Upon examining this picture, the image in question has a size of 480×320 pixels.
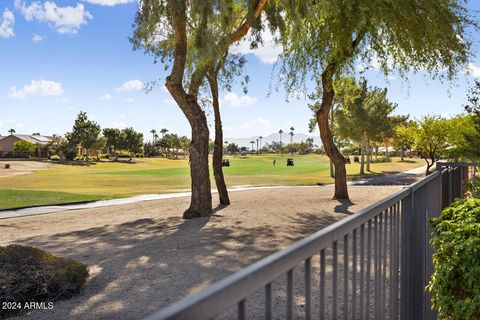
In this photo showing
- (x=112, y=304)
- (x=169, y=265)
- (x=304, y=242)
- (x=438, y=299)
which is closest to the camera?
(x=304, y=242)

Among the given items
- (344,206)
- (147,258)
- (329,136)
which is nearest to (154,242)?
(147,258)

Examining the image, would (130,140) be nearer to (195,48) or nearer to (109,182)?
(109,182)

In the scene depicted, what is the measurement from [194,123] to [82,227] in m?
5.23

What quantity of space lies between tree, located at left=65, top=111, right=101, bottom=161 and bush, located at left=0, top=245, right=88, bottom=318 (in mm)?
93148

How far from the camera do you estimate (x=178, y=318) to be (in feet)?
3.61

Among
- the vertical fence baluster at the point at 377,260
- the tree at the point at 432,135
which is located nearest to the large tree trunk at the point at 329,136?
the vertical fence baluster at the point at 377,260

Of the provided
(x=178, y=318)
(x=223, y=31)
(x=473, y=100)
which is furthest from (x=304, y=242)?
(x=473, y=100)

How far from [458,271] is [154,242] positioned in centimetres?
829

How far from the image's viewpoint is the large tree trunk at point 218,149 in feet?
67.2

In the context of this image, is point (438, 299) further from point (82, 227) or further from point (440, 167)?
point (82, 227)

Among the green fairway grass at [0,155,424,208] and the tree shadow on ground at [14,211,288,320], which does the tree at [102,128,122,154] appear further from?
the tree shadow on ground at [14,211,288,320]

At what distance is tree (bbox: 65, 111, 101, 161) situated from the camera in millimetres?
95125

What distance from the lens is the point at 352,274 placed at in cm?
308

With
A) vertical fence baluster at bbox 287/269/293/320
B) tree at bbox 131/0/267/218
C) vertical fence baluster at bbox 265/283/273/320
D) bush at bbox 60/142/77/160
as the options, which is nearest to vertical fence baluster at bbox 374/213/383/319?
vertical fence baluster at bbox 287/269/293/320
